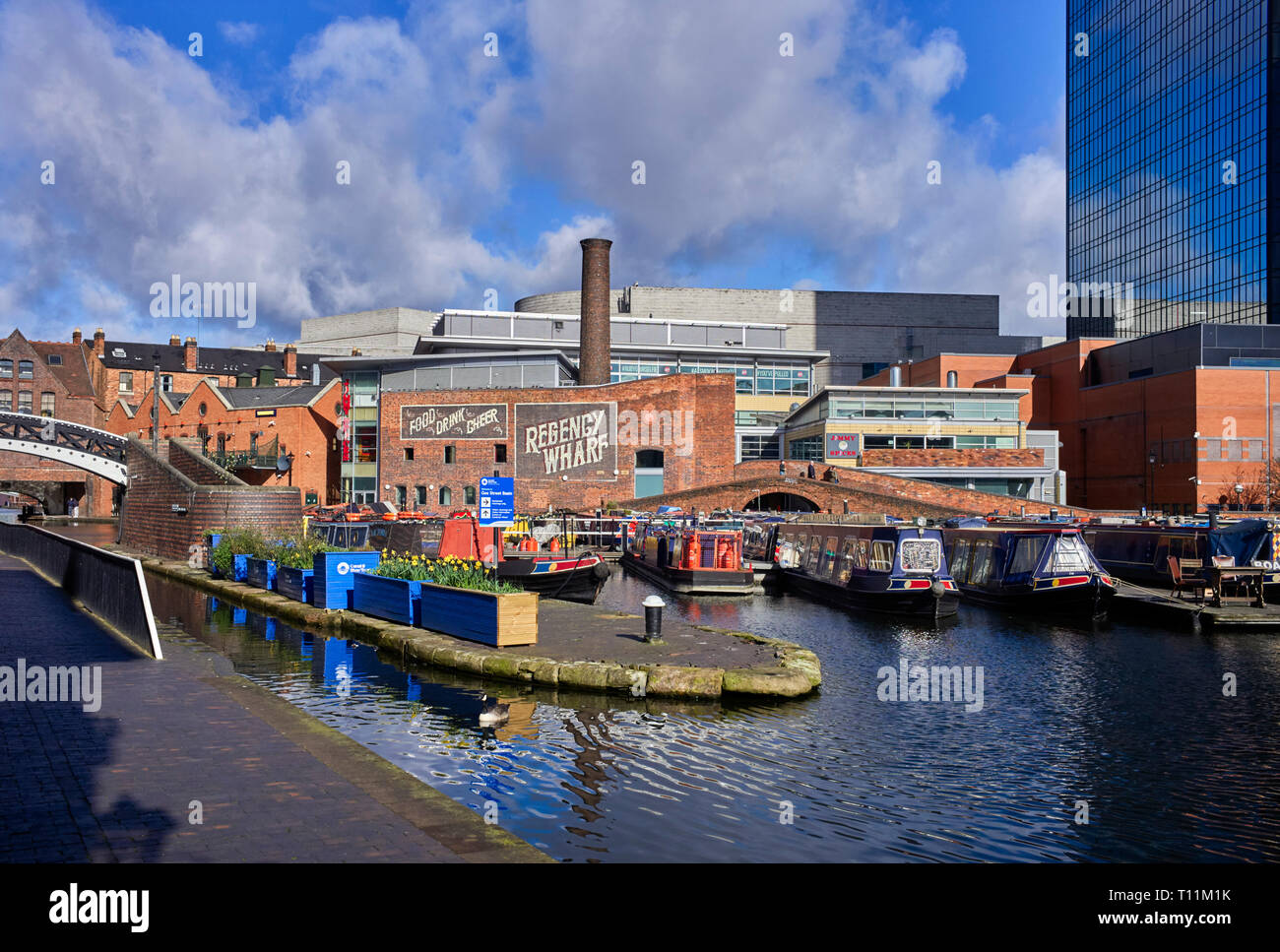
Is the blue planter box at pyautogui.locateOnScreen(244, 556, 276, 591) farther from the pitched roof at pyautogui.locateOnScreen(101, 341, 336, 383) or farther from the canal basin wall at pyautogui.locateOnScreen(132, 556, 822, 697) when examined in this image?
the pitched roof at pyautogui.locateOnScreen(101, 341, 336, 383)

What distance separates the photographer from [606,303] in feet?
187

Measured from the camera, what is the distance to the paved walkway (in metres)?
6.21

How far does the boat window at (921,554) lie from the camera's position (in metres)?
25.2

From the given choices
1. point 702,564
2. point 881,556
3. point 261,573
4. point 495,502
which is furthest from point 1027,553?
point 261,573

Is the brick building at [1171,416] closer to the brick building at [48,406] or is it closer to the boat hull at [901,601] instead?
the boat hull at [901,601]

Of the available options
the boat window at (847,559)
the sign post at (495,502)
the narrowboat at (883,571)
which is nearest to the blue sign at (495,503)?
the sign post at (495,502)

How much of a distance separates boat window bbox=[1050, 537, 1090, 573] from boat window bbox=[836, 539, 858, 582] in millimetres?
5245

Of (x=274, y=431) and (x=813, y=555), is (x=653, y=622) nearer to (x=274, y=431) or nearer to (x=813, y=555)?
(x=813, y=555)

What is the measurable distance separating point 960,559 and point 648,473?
24.5 meters

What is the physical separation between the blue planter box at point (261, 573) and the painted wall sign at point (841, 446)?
120 ft

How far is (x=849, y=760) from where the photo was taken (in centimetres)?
1088

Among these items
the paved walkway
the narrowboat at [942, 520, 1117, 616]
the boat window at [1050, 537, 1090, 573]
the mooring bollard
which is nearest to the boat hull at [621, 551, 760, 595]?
the narrowboat at [942, 520, 1117, 616]

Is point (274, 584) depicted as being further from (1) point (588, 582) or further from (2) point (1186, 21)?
(2) point (1186, 21)
